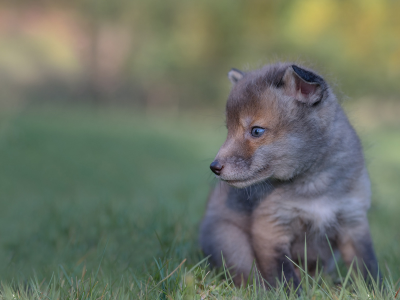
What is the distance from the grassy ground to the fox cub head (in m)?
0.72

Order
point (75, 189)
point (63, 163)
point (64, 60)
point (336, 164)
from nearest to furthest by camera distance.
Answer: point (336, 164) < point (75, 189) < point (63, 163) < point (64, 60)

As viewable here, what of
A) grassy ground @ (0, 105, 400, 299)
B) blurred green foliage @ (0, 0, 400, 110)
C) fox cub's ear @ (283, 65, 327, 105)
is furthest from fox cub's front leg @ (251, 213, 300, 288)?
blurred green foliage @ (0, 0, 400, 110)

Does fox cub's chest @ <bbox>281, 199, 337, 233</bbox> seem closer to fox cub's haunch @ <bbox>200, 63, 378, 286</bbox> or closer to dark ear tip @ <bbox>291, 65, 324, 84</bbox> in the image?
fox cub's haunch @ <bbox>200, 63, 378, 286</bbox>

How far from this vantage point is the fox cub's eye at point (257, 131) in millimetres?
3076

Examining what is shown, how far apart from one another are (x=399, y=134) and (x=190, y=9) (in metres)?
12.9

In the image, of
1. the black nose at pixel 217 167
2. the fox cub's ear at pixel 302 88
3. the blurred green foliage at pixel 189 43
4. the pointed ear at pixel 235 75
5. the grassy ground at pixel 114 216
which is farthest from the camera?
the blurred green foliage at pixel 189 43

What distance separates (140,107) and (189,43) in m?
5.34

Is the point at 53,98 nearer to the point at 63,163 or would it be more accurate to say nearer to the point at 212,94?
the point at 212,94

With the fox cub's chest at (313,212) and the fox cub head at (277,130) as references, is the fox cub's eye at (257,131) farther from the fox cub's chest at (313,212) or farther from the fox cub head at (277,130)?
the fox cub's chest at (313,212)

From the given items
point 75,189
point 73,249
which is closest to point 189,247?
point 73,249

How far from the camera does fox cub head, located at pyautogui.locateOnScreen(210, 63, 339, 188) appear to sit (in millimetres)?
3039

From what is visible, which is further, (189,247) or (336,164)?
(189,247)

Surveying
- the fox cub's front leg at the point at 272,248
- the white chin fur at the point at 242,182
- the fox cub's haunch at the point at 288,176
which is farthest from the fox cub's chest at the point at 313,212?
the white chin fur at the point at 242,182

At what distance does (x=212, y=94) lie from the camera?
1065 inches
